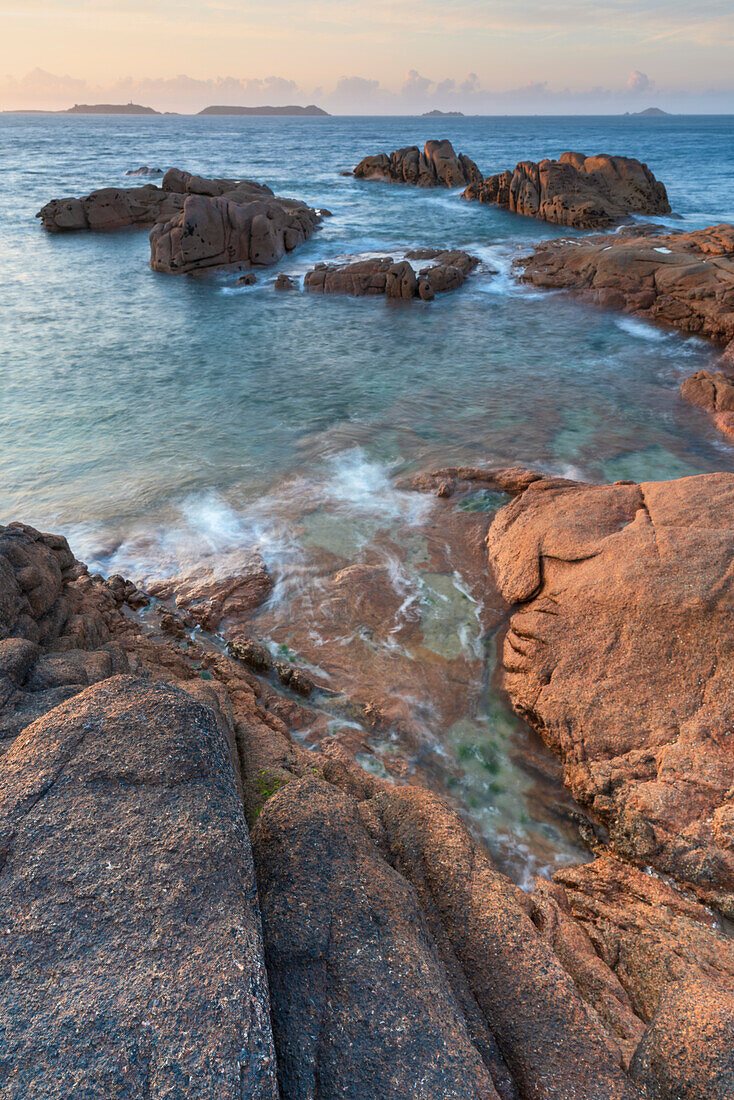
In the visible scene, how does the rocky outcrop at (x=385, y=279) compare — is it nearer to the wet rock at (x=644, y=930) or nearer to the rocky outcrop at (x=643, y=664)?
the rocky outcrop at (x=643, y=664)

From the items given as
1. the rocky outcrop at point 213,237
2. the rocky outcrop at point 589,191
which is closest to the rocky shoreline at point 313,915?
the rocky outcrop at point 213,237

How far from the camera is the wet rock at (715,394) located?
14914mm

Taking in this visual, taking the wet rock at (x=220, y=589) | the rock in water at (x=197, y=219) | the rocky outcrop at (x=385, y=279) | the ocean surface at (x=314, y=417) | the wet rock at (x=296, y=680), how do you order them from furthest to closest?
the rock in water at (x=197, y=219) < the rocky outcrop at (x=385, y=279) < the ocean surface at (x=314, y=417) < the wet rock at (x=220, y=589) < the wet rock at (x=296, y=680)

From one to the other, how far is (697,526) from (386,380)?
12819 mm

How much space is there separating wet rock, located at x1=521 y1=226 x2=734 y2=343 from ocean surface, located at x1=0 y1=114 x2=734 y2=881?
3.57 feet

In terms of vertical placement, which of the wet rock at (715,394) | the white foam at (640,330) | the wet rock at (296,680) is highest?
the white foam at (640,330)

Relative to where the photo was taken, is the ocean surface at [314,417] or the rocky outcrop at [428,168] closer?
the ocean surface at [314,417]

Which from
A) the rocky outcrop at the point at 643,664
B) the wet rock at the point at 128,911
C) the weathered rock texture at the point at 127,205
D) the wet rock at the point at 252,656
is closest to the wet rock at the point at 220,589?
the wet rock at the point at 252,656

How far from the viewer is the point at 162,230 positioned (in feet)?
102

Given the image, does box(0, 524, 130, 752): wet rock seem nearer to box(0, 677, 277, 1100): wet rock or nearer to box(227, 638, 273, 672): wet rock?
box(0, 677, 277, 1100): wet rock

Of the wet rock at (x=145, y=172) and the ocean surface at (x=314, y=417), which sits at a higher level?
the wet rock at (x=145, y=172)

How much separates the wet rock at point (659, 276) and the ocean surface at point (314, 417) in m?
1.09

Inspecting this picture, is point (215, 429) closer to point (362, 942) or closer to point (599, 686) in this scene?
point (599, 686)

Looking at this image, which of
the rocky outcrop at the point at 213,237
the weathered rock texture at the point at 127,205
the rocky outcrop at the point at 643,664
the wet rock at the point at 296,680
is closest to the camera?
the rocky outcrop at the point at 643,664
